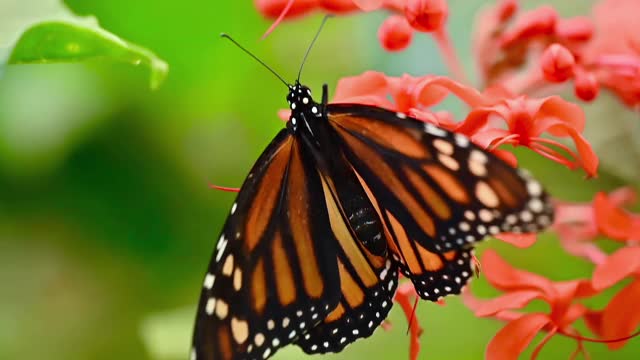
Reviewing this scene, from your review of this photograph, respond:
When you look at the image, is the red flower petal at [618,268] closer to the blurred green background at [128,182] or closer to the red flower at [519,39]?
the red flower at [519,39]

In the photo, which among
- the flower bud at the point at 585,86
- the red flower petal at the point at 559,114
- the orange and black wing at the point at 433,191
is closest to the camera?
the orange and black wing at the point at 433,191

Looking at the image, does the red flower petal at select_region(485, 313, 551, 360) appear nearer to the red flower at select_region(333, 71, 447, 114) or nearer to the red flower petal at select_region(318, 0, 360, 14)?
the red flower at select_region(333, 71, 447, 114)

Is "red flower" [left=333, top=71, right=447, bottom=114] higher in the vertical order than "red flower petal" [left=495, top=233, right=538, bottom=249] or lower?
higher

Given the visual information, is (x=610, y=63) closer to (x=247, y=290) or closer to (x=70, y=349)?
(x=247, y=290)

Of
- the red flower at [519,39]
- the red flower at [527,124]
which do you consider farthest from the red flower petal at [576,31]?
the red flower at [527,124]

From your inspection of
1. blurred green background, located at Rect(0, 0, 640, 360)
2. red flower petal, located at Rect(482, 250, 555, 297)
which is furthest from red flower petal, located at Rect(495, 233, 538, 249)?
blurred green background, located at Rect(0, 0, 640, 360)

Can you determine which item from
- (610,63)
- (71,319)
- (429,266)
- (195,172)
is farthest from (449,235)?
(71,319)

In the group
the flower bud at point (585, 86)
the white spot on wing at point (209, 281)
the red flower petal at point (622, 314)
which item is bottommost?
the red flower petal at point (622, 314)
